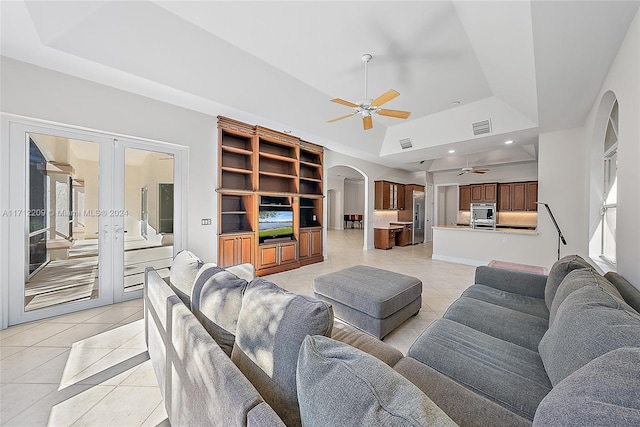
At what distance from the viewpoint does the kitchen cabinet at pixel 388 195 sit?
788 centimetres

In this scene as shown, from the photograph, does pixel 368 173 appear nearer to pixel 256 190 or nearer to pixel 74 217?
pixel 256 190

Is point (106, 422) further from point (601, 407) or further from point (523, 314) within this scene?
point (523, 314)

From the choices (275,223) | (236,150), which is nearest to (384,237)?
(275,223)

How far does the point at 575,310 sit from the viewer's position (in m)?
1.16

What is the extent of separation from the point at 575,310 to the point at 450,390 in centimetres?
72

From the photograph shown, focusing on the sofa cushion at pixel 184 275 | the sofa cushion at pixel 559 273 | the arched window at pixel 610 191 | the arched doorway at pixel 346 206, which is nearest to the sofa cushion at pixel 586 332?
the sofa cushion at pixel 559 273

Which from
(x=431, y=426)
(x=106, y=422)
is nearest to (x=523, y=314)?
(x=431, y=426)

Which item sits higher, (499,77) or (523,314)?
(499,77)

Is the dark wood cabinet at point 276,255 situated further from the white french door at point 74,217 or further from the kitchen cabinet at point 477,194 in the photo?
the kitchen cabinet at point 477,194

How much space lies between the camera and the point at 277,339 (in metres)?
0.95

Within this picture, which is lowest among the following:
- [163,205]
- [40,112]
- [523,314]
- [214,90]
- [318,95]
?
[523,314]

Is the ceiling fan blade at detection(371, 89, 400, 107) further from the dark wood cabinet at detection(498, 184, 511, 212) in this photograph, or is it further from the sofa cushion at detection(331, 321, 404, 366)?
the dark wood cabinet at detection(498, 184, 511, 212)

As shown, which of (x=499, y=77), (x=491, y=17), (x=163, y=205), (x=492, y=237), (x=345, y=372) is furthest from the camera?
(x=492, y=237)

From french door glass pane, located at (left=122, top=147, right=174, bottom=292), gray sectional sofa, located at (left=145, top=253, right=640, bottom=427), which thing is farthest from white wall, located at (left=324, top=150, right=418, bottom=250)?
gray sectional sofa, located at (left=145, top=253, right=640, bottom=427)
